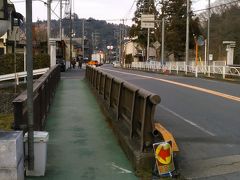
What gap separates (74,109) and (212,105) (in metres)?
4.62

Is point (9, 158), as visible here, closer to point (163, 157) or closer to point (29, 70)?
point (29, 70)

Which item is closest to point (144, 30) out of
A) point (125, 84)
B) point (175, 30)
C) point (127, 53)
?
point (175, 30)

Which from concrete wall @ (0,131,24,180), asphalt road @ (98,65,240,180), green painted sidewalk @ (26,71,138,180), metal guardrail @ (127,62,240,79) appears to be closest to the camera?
concrete wall @ (0,131,24,180)

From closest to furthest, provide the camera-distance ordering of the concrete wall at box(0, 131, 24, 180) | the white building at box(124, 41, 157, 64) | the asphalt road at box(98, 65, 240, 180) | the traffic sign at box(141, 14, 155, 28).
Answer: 1. the concrete wall at box(0, 131, 24, 180)
2. the asphalt road at box(98, 65, 240, 180)
3. the traffic sign at box(141, 14, 155, 28)
4. the white building at box(124, 41, 157, 64)

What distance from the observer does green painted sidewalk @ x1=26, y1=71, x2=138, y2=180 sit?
7.35 meters

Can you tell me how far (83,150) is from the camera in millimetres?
9031

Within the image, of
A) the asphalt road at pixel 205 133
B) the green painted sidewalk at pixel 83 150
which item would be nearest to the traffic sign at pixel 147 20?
the asphalt road at pixel 205 133

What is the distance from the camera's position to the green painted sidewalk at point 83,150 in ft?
24.1

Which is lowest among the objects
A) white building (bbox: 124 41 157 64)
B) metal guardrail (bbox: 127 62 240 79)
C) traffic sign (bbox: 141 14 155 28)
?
metal guardrail (bbox: 127 62 240 79)

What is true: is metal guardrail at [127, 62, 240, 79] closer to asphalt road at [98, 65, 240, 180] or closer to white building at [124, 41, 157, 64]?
asphalt road at [98, 65, 240, 180]

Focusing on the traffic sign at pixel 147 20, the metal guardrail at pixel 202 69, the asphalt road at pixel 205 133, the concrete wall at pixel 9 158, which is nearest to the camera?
the concrete wall at pixel 9 158

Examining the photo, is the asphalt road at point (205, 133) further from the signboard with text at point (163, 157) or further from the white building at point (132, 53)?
the white building at point (132, 53)

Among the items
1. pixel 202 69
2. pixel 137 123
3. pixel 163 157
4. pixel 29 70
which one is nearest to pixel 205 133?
pixel 137 123

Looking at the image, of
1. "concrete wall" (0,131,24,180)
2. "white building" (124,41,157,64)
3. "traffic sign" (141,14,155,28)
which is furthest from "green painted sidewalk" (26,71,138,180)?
"white building" (124,41,157,64)
